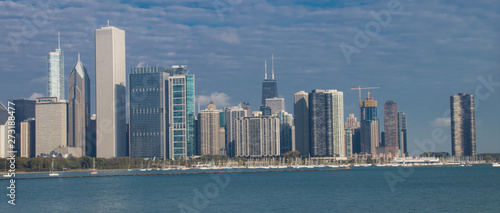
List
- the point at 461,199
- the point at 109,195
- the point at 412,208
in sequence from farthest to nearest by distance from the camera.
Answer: the point at 109,195
the point at 461,199
the point at 412,208

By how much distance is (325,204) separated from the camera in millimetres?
79750

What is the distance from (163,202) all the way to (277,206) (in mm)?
16329

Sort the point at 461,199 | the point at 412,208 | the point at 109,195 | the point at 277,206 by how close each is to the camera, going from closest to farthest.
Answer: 1. the point at 412,208
2. the point at 277,206
3. the point at 461,199
4. the point at 109,195

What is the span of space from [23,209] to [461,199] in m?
53.2

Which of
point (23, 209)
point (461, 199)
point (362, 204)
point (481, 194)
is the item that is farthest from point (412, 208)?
point (23, 209)

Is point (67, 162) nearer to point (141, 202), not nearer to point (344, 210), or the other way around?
point (141, 202)

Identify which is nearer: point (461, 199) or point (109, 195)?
point (461, 199)

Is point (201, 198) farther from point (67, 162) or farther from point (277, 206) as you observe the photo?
point (67, 162)

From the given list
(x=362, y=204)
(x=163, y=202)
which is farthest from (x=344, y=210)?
(x=163, y=202)

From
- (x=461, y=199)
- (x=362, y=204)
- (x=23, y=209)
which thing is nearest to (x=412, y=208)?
(x=362, y=204)

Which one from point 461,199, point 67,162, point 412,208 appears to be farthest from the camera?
point 67,162

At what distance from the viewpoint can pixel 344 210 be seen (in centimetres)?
7306

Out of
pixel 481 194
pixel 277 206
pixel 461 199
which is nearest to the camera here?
pixel 277 206

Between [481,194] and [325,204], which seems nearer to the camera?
[325,204]
